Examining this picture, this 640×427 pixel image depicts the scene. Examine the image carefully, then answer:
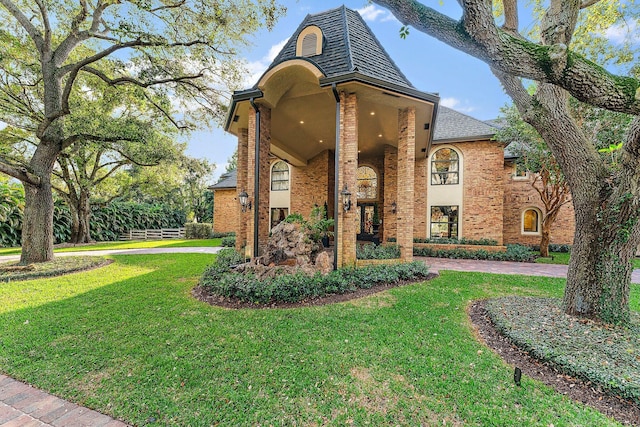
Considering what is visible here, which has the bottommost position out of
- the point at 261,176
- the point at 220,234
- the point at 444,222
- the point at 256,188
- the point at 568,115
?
the point at 220,234

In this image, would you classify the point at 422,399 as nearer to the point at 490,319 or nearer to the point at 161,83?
the point at 490,319

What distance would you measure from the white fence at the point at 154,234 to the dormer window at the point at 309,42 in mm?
21443

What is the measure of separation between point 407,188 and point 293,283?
438cm

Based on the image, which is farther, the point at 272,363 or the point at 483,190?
the point at 483,190

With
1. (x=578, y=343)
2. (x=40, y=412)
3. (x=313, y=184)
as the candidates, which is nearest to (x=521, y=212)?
Answer: (x=313, y=184)

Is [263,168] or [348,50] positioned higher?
[348,50]

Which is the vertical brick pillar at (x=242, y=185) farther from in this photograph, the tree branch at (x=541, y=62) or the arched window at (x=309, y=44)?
the tree branch at (x=541, y=62)

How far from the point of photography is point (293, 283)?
5.34 m

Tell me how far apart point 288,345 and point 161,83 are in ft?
34.9

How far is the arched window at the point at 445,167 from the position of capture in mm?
13219

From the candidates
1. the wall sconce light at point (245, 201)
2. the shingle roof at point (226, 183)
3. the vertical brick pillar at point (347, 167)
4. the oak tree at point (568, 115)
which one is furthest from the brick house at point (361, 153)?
the shingle roof at point (226, 183)

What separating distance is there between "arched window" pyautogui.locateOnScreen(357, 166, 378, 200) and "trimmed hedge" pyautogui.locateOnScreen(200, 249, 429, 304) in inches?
329

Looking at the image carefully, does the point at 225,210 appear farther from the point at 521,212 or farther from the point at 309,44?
the point at 521,212

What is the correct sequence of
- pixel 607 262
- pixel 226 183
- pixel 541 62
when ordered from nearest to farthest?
pixel 541 62, pixel 607 262, pixel 226 183
